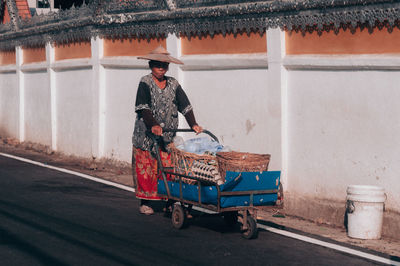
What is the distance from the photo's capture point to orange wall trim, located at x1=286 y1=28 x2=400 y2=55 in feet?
32.4

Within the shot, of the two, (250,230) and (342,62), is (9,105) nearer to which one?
(342,62)

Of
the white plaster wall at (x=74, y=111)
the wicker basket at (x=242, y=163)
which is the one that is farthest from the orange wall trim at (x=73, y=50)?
the wicker basket at (x=242, y=163)

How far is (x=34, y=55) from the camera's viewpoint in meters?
21.0

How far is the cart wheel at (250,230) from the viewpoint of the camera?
9117 mm

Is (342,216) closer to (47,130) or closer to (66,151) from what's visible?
(66,151)

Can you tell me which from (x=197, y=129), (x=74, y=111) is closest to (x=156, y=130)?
(x=197, y=129)

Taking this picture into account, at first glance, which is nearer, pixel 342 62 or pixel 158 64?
pixel 342 62

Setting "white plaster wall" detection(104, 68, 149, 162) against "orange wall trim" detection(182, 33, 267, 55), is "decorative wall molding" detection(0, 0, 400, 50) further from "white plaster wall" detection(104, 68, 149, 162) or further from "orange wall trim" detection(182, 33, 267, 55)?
"white plaster wall" detection(104, 68, 149, 162)

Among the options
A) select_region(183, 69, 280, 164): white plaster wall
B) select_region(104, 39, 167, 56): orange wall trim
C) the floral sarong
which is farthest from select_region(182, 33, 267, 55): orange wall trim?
the floral sarong

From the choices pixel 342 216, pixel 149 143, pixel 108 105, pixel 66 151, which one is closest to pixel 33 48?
pixel 66 151

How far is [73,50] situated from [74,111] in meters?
1.42

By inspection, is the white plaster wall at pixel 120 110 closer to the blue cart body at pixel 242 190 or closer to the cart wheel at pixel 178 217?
the cart wheel at pixel 178 217

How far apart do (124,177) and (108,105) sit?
7.43 ft

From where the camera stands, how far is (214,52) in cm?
1324
